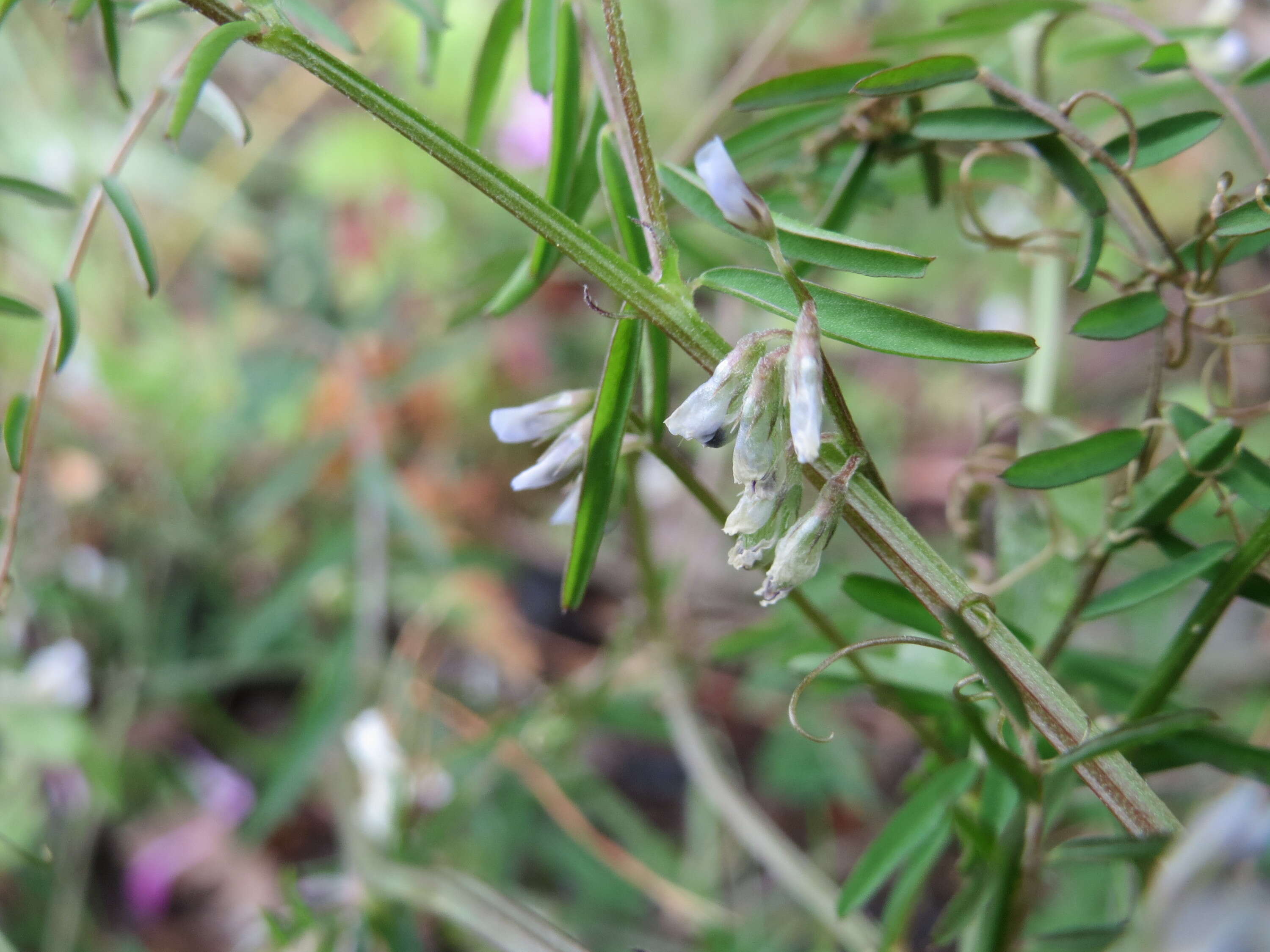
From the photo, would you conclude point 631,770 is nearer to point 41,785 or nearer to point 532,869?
point 532,869

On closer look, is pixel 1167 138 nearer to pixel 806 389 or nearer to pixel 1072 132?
pixel 1072 132

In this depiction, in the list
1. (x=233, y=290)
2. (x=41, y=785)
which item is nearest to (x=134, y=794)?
(x=41, y=785)

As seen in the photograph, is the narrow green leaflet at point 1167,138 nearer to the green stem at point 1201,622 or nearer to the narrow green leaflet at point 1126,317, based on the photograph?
the narrow green leaflet at point 1126,317

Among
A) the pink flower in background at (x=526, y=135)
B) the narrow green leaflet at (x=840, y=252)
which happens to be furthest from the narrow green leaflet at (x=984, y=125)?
the pink flower in background at (x=526, y=135)

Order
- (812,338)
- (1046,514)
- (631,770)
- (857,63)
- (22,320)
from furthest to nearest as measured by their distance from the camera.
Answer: (22,320) < (631,770) < (1046,514) < (857,63) < (812,338)

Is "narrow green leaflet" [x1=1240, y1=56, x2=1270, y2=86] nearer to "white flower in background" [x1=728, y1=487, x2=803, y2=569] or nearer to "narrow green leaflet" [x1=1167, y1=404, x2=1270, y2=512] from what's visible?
"narrow green leaflet" [x1=1167, y1=404, x2=1270, y2=512]

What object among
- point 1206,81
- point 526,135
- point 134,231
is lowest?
point 1206,81

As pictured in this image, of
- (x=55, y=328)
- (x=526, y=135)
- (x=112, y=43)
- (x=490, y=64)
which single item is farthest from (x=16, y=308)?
(x=526, y=135)
